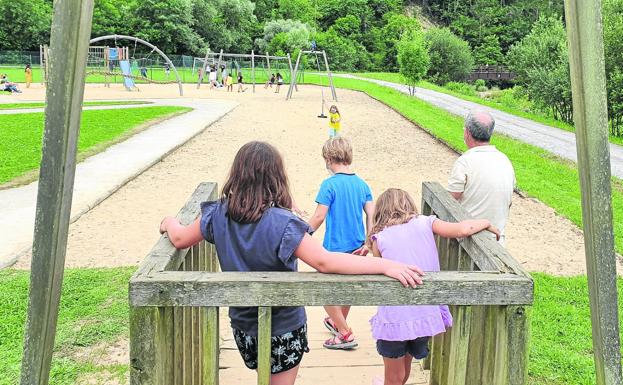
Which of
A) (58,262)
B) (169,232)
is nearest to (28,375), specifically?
(58,262)

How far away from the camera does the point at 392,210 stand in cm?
295

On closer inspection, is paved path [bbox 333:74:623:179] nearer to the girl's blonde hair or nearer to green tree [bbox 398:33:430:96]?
green tree [bbox 398:33:430:96]

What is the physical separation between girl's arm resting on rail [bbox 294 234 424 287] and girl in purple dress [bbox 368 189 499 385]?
0.55 metres

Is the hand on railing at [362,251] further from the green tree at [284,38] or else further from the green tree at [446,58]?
the green tree at [284,38]

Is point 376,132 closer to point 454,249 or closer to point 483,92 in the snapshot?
point 454,249

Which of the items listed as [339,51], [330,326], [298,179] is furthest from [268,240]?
[339,51]

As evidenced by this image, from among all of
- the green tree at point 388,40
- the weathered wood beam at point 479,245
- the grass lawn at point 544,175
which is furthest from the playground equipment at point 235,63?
the weathered wood beam at point 479,245

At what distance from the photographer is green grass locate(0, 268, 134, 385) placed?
3988 mm

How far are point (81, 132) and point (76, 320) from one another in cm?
1238

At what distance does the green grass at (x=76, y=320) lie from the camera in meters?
3.99

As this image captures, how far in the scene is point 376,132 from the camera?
59.4 ft

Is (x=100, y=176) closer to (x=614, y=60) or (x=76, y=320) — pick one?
(x=76, y=320)

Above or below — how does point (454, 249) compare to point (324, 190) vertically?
below

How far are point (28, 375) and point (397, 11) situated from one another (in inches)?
4023
